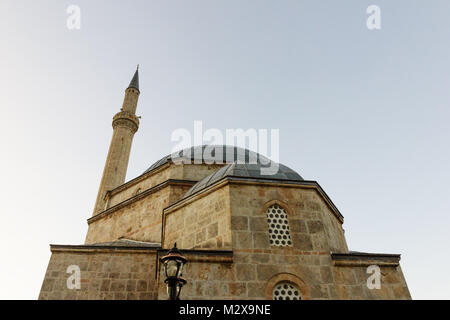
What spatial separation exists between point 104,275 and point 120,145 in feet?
34.1

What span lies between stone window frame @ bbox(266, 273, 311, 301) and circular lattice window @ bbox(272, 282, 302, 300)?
0.07 meters

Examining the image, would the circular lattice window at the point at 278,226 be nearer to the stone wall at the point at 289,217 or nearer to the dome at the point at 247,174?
the stone wall at the point at 289,217

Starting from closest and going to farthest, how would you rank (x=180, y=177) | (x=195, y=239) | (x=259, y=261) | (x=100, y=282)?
(x=259, y=261) → (x=195, y=239) → (x=100, y=282) → (x=180, y=177)

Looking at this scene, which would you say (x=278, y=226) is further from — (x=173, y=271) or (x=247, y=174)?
(x=173, y=271)

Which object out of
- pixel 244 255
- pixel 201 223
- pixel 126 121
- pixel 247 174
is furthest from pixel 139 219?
pixel 126 121

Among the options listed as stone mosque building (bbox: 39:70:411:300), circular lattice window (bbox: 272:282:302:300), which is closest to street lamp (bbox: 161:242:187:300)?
stone mosque building (bbox: 39:70:411:300)

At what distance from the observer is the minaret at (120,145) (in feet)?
50.9

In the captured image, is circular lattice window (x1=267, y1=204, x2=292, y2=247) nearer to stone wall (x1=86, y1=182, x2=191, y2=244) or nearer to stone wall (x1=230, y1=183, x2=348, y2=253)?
stone wall (x1=230, y1=183, x2=348, y2=253)

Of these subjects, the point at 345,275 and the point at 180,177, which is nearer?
the point at 345,275
